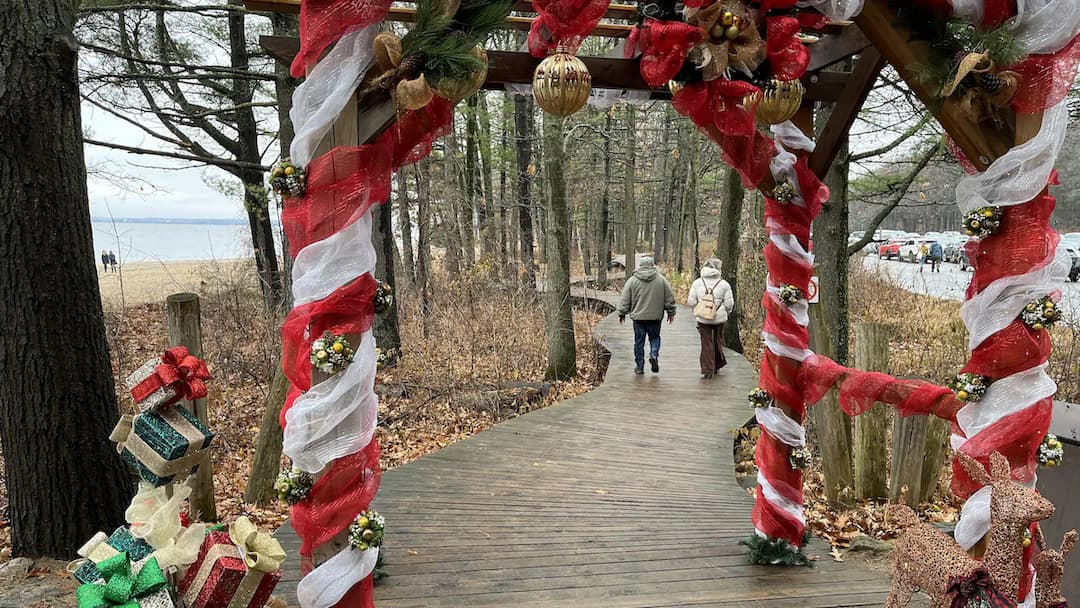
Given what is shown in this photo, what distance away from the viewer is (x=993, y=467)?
2.12 metres

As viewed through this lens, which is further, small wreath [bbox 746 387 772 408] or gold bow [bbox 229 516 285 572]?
small wreath [bbox 746 387 772 408]

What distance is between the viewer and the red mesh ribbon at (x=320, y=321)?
2.31 metres

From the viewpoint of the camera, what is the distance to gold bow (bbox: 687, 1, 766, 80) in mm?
2422

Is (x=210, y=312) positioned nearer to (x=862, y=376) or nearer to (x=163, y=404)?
(x=163, y=404)

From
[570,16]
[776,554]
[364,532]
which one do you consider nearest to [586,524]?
[776,554]

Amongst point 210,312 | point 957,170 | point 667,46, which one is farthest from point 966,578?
point 957,170

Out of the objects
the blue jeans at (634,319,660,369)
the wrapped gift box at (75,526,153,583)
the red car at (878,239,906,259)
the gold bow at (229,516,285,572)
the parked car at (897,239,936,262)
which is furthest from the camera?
the parked car at (897,239,936,262)

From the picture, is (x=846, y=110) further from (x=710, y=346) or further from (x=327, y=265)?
(x=710, y=346)

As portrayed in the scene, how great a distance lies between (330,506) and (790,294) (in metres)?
2.61

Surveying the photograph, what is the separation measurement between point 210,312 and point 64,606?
6.54 metres

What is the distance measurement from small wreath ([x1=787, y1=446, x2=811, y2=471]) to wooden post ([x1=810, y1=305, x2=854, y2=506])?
1436mm

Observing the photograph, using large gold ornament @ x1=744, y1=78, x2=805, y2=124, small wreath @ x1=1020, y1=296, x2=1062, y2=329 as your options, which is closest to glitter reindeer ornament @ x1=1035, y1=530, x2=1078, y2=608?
small wreath @ x1=1020, y1=296, x2=1062, y2=329

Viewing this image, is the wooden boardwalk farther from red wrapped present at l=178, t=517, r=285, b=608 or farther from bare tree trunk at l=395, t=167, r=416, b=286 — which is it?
bare tree trunk at l=395, t=167, r=416, b=286

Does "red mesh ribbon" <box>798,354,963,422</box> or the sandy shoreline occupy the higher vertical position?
the sandy shoreline
